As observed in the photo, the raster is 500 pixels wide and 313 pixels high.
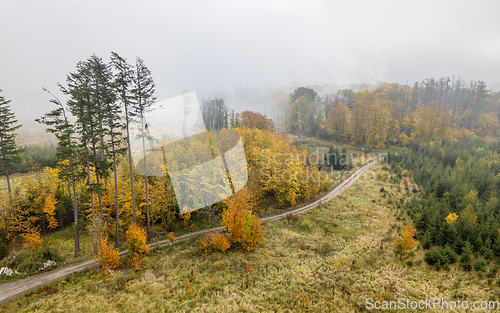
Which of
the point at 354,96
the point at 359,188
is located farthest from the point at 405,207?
the point at 354,96

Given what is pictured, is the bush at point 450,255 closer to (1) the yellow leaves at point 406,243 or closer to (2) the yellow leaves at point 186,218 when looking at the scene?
(1) the yellow leaves at point 406,243

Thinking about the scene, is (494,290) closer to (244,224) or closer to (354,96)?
(244,224)

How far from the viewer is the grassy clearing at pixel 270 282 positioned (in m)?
14.3

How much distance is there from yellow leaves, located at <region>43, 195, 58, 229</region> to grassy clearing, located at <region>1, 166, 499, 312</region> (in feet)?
46.8

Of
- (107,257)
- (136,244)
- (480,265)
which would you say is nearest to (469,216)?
(480,265)

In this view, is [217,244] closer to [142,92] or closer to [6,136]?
[142,92]

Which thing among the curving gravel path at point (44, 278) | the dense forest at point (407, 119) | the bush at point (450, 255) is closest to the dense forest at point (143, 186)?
the bush at point (450, 255)

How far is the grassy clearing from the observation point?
14273 millimetres

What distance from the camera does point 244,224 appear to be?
21.6 meters

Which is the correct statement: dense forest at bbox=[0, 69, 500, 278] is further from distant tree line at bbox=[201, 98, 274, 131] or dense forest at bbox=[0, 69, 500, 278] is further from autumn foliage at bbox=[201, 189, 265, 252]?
distant tree line at bbox=[201, 98, 274, 131]

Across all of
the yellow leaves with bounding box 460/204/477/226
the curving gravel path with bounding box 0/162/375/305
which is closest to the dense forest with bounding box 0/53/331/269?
the curving gravel path with bounding box 0/162/375/305

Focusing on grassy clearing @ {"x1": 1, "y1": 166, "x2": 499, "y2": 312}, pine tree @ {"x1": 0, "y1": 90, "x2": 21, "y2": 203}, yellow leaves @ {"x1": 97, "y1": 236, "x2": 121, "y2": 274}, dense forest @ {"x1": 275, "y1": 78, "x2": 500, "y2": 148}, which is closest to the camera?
grassy clearing @ {"x1": 1, "y1": 166, "x2": 499, "y2": 312}

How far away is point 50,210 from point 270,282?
27716mm

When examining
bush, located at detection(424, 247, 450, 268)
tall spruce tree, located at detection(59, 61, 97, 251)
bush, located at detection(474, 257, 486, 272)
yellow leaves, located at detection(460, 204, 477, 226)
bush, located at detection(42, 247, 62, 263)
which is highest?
tall spruce tree, located at detection(59, 61, 97, 251)
